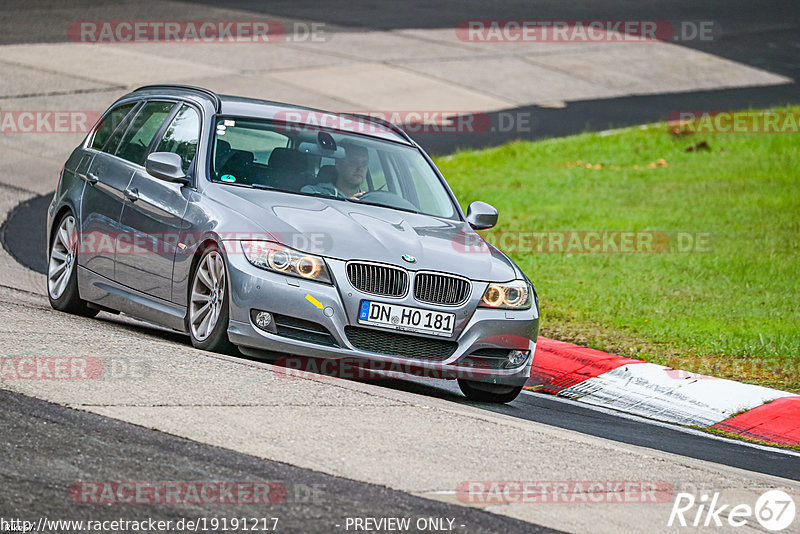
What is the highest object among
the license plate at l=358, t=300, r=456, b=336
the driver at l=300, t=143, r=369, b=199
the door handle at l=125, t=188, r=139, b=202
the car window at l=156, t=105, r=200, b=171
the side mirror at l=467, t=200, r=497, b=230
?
the car window at l=156, t=105, r=200, b=171

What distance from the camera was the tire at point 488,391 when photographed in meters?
8.43

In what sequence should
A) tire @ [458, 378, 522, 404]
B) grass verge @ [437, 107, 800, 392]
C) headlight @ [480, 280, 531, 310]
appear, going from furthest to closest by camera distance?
1. grass verge @ [437, 107, 800, 392]
2. tire @ [458, 378, 522, 404]
3. headlight @ [480, 280, 531, 310]

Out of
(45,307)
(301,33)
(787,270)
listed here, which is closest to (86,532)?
(45,307)

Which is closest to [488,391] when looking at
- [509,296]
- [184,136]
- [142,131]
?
[509,296]

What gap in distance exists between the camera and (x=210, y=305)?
7824 millimetres

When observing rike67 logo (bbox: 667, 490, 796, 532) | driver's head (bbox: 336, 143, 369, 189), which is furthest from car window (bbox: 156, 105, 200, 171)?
rike67 logo (bbox: 667, 490, 796, 532)

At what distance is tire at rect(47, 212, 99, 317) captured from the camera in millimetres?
9430

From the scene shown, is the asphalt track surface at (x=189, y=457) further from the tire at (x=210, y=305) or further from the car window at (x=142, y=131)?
the car window at (x=142, y=131)

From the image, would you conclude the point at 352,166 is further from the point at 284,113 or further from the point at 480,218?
the point at 480,218

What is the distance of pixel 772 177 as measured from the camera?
19594 mm

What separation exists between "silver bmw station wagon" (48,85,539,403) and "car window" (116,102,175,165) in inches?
0.7

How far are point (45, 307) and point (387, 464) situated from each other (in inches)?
186

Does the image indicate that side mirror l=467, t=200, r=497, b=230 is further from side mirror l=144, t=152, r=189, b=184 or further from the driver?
side mirror l=144, t=152, r=189, b=184

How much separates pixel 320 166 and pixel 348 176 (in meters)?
0.20
